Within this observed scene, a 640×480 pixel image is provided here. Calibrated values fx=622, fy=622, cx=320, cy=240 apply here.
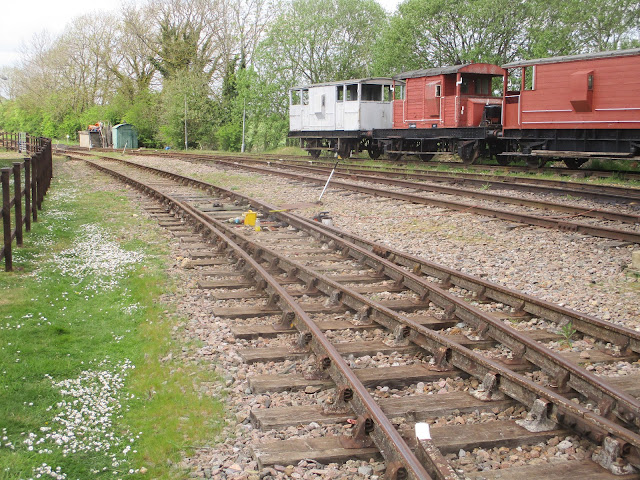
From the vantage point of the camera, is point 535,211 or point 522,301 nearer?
point 522,301

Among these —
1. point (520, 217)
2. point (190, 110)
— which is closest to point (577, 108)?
point (520, 217)

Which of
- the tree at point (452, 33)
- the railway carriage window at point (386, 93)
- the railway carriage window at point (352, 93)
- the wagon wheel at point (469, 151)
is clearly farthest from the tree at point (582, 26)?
the wagon wheel at point (469, 151)

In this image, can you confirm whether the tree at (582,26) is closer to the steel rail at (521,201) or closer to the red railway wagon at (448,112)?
the red railway wagon at (448,112)

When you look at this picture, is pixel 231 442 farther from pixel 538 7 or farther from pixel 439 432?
pixel 538 7

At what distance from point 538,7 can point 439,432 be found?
30944 millimetres

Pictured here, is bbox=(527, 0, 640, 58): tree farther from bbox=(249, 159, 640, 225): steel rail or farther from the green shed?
the green shed

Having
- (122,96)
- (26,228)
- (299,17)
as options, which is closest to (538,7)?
(299,17)

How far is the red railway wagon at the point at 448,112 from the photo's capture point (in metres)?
20.5

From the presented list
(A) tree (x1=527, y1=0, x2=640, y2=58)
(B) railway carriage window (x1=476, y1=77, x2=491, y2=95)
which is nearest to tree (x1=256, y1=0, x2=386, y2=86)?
(A) tree (x1=527, y1=0, x2=640, y2=58)

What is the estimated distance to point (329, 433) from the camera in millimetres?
3576

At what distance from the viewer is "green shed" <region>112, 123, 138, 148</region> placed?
46.4m

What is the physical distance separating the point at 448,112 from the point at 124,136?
31.6 meters

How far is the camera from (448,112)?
71.0ft

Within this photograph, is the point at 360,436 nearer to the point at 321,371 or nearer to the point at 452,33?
the point at 321,371
